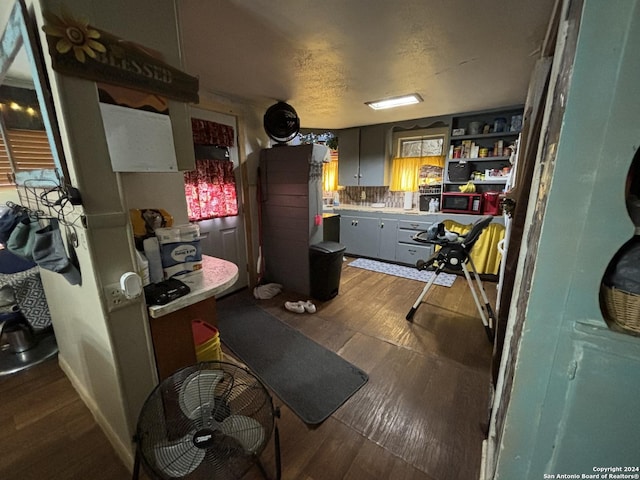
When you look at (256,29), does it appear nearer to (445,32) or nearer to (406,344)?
(445,32)

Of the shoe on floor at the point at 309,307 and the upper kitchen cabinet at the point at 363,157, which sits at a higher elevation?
the upper kitchen cabinet at the point at 363,157

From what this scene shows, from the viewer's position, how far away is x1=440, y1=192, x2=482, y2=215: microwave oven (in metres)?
3.45

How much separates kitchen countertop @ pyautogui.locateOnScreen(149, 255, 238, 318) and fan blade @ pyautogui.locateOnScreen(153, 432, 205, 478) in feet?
1.49

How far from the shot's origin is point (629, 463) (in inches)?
24.9

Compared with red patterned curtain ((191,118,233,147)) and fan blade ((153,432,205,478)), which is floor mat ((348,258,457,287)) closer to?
red patterned curtain ((191,118,233,147))

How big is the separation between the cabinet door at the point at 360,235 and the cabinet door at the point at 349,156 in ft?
2.42

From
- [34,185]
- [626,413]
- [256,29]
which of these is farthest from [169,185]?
[626,413]

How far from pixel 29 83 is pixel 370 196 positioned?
14.4ft

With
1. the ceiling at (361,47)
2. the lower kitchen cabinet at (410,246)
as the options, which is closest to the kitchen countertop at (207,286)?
the ceiling at (361,47)

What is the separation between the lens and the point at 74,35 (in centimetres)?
78

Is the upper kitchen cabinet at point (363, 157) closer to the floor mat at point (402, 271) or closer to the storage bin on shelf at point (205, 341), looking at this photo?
the floor mat at point (402, 271)

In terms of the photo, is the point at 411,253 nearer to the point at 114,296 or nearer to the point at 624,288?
the point at 624,288

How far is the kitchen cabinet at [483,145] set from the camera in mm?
3379

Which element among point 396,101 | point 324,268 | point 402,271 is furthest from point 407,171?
point 324,268
